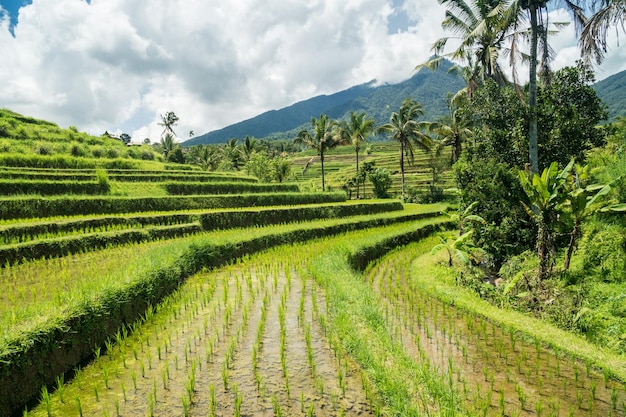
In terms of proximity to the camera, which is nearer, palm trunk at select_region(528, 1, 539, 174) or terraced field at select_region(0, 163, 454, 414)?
terraced field at select_region(0, 163, 454, 414)

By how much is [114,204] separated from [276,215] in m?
6.78

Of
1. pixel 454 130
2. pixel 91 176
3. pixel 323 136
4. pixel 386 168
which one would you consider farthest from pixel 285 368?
pixel 386 168

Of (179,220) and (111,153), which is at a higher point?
(111,153)

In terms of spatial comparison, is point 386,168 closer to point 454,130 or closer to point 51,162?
point 454,130

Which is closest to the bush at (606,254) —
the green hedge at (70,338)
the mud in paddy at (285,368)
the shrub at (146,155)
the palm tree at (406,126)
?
the mud in paddy at (285,368)

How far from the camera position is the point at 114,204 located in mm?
13906

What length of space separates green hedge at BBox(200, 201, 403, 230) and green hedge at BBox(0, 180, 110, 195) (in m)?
5.16

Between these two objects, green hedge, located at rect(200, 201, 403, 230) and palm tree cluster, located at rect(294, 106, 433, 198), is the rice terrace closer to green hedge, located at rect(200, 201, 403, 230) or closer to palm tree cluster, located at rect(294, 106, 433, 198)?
green hedge, located at rect(200, 201, 403, 230)

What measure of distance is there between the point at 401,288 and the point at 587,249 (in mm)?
4357

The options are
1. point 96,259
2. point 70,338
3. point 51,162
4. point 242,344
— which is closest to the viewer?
point 70,338

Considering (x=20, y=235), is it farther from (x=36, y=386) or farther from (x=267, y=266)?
(x=36, y=386)

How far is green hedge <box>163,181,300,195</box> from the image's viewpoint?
18453 millimetres

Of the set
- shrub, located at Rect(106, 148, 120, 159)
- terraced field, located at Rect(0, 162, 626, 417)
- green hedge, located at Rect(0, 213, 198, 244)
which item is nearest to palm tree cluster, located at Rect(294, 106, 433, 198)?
shrub, located at Rect(106, 148, 120, 159)

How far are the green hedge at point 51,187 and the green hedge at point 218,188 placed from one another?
326 centimetres
